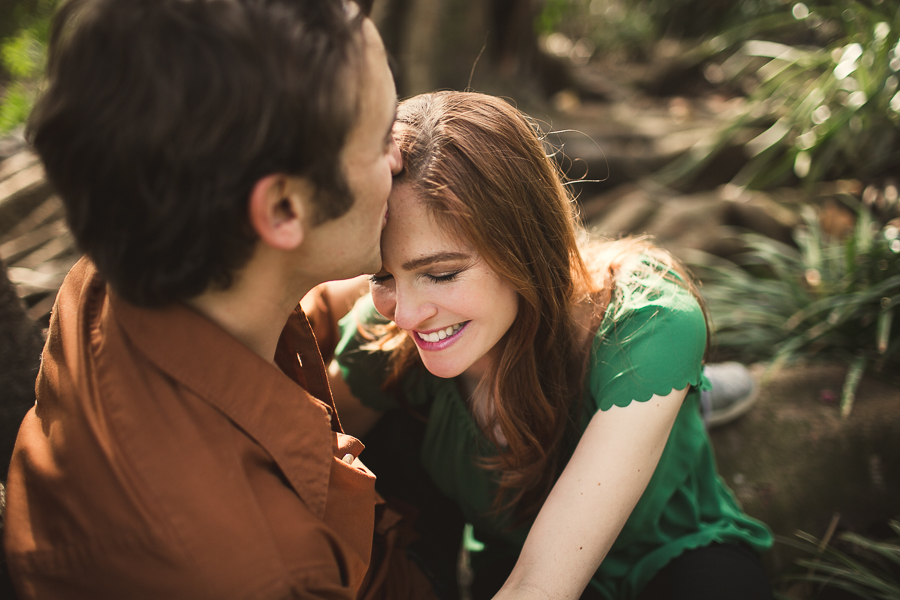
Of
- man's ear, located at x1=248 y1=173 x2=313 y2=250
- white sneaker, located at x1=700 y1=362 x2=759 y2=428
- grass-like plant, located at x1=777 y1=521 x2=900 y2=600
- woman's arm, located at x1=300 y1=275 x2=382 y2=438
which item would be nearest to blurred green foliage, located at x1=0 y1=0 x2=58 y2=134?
woman's arm, located at x1=300 y1=275 x2=382 y2=438

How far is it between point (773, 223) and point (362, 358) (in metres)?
3.76

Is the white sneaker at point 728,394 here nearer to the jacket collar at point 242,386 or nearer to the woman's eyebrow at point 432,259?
the woman's eyebrow at point 432,259

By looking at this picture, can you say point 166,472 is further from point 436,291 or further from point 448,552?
point 448,552

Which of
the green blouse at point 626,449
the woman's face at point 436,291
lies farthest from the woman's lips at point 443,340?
the green blouse at point 626,449

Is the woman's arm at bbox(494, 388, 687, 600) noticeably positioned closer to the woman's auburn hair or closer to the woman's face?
the woman's auburn hair

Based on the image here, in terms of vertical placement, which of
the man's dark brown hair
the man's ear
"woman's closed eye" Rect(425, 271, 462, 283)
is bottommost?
"woman's closed eye" Rect(425, 271, 462, 283)

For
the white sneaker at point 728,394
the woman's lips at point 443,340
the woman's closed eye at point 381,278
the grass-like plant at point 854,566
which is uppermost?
the woman's closed eye at point 381,278

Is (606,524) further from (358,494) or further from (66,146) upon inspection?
(66,146)

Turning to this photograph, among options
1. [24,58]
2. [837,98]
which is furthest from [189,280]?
[24,58]

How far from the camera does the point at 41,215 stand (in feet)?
10.0

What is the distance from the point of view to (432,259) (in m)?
1.40

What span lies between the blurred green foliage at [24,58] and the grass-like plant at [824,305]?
4.72m

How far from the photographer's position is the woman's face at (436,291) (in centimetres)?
139

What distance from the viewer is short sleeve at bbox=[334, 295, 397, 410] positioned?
73.0 inches
